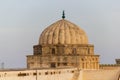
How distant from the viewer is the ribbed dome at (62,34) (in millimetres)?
61188

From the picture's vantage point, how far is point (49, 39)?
6166 centimetres

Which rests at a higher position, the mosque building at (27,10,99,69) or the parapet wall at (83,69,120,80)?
the mosque building at (27,10,99,69)

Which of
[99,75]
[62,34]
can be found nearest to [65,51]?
[62,34]

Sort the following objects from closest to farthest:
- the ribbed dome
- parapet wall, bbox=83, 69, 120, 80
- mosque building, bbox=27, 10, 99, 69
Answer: parapet wall, bbox=83, 69, 120, 80 < mosque building, bbox=27, 10, 99, 69 < the ribbed dome

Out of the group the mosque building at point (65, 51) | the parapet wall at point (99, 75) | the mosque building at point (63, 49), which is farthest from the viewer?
the mosque building at point (63, 49)

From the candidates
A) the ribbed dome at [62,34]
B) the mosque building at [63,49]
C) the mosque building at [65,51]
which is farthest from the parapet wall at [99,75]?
the ribbed dome at [62,34]

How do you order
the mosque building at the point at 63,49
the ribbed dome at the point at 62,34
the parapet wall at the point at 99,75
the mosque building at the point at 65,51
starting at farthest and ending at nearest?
the ribbed dome at the point at 62,34 < the mosque building at the point at 63,49 < the mosque building at the point at 65,51 < the parapet wall at the point at 99,75

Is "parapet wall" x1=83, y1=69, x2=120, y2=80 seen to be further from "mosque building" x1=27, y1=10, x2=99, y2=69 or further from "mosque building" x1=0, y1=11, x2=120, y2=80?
"mosque building" x1=27, y1=10, x2=99, y2=69

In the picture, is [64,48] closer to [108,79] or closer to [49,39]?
[49,39]

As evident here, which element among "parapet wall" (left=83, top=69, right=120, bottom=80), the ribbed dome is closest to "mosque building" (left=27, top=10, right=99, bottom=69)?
the ribbed dome

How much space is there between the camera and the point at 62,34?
61.0m

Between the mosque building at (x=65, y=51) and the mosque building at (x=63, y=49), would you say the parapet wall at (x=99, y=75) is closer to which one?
the mosque building at (x=65, y=51)

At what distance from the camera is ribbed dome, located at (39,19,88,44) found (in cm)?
6119

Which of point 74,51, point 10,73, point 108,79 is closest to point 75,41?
point 74,51
